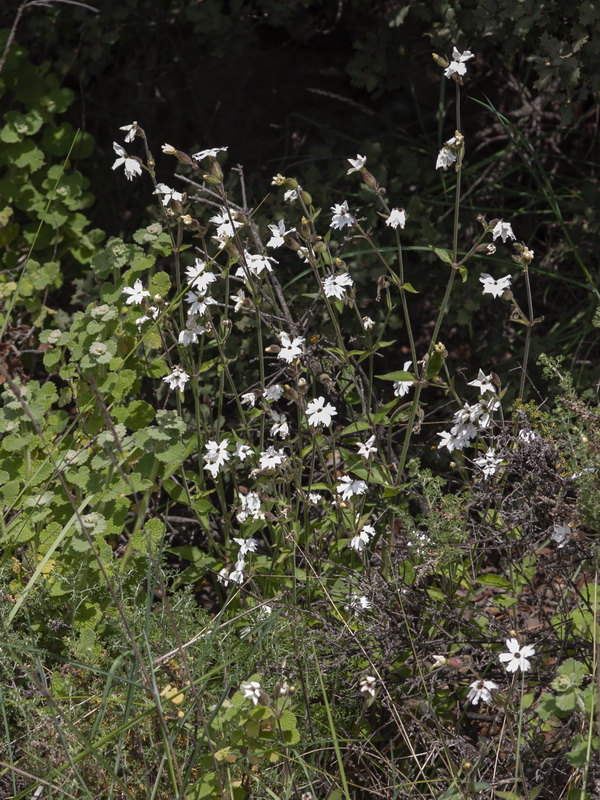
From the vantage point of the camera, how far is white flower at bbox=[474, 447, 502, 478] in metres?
2.08

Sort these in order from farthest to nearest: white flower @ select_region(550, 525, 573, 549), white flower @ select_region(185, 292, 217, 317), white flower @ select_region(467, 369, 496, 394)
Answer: white flower @ select_region(185, 292, 217, 317) → white flower @ select_region(467, 369, 496, 394) → white flower @ select_region(550, 525, 573, 549)

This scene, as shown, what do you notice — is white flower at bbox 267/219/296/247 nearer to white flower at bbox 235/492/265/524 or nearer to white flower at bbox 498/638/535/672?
white flower at bbox 235/492/265/524

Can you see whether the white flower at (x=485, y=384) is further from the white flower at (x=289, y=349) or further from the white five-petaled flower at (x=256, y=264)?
the white five-petaled flower at (x=256, y=264)

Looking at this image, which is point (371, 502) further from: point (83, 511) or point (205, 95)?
point (205, 95)

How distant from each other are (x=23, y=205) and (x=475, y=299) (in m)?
1.81

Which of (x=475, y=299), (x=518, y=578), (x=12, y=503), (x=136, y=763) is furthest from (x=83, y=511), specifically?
(x=475, y=299)

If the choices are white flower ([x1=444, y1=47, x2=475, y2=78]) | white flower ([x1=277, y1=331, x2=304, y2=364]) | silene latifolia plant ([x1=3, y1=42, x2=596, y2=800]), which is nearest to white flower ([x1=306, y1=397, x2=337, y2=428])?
silene latifolia plant ([x1=3, y1=42, x2=596, y2=800])

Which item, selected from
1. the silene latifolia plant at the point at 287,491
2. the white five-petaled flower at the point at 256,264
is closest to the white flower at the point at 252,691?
the silene latifolia plant at the point at 287,491

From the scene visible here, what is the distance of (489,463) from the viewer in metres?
2.11

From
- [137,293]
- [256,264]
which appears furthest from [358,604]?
[137,293]

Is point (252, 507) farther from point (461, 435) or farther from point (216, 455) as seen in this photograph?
point (461, 435)

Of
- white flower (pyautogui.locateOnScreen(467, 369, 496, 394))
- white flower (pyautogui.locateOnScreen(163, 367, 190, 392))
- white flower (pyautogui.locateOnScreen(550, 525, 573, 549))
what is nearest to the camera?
white flower (pyautogui.locateOnScreen(550, 525, 573, 549))

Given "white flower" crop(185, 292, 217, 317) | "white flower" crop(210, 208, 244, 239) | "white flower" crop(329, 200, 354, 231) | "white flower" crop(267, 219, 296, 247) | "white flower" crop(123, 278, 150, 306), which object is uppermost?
"white flower" crop(210, 208, 244, 239)

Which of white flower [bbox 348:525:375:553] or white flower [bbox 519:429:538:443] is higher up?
white flower [bbox 519:429:538:443]
